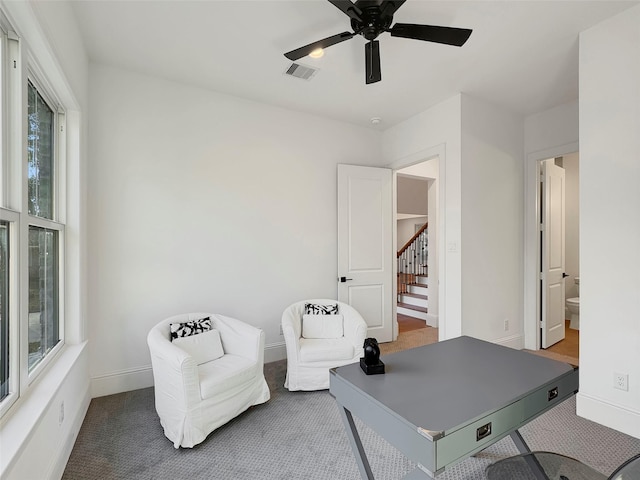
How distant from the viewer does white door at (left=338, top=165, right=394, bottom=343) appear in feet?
13.1

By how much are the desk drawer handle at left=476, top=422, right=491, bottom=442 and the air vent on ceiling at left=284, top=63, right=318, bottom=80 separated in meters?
2.82

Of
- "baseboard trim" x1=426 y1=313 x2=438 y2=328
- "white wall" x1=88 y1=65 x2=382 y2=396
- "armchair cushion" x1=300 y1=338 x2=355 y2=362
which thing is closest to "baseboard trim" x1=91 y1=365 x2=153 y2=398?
"white wall" x1=88 y1=65 x2=382 y2=396

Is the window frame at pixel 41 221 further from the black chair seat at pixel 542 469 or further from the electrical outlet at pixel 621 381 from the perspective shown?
the electrical outlet at pixel 621 381

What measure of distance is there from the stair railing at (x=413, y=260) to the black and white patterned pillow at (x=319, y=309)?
12.0 feet

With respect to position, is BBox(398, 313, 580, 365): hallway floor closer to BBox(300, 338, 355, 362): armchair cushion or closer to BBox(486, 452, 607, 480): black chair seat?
BBox(300, 338, 355, 362): armchair cushion

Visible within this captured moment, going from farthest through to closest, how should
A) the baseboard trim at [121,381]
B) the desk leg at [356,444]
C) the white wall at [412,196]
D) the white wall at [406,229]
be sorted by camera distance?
the white wall at [406,229] → the white wall at [412,196] → the baseboard trim at [121,381] → the desk leg at [356,444]

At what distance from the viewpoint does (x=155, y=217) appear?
3.00 m

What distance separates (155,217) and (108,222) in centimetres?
37

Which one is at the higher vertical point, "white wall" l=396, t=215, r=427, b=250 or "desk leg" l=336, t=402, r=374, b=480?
"white wall" l=396, t=215, r=427, b=250

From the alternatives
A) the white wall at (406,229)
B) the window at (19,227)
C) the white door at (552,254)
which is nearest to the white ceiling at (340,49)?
the window at (19,227)

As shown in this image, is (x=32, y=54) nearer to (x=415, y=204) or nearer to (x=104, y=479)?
(x=104, y=479)

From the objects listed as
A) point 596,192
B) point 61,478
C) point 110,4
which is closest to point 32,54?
point 110,4

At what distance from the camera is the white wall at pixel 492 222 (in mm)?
3387

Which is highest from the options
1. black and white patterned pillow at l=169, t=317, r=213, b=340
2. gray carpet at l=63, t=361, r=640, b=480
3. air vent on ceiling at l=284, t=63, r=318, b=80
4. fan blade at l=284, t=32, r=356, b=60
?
air vent on ceiling at l=284, t=63, r=318, b=80
